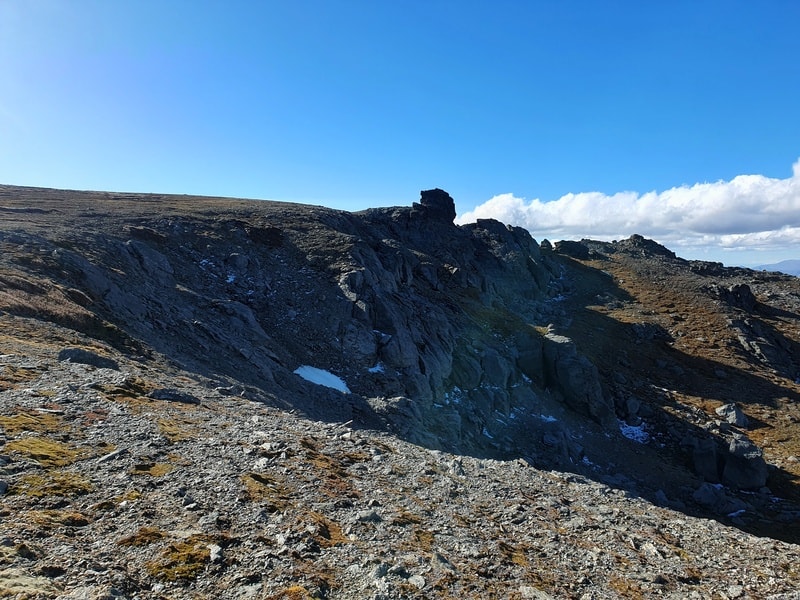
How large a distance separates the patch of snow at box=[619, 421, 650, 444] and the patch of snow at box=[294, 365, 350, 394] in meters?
26.2

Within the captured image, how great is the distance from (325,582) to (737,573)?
9.67m

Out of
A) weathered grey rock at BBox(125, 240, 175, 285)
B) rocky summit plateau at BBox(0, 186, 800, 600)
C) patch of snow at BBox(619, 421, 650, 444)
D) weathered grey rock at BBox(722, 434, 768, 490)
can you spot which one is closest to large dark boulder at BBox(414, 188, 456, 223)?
rocky summit plateau at BBox(0, 186, 800, 600)

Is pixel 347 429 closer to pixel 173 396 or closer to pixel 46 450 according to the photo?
pixel 173 396

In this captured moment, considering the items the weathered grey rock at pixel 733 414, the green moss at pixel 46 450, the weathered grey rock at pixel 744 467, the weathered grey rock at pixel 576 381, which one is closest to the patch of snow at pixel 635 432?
the weathered grey rock at pixel 576 381

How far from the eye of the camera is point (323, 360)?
29609 millimetres

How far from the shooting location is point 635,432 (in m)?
38.9

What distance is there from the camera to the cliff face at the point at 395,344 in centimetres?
2327

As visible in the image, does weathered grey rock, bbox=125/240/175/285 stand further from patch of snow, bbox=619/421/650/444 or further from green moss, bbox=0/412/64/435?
patch of snow, bbox=619/421/650/444

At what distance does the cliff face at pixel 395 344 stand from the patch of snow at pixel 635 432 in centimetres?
17

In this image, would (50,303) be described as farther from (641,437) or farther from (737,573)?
(641,437)

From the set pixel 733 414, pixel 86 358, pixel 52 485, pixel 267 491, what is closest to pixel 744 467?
pixel 733 414

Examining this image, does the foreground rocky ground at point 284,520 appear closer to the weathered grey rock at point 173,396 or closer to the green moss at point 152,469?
the green moss at point 152,469

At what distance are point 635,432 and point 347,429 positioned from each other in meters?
33.1

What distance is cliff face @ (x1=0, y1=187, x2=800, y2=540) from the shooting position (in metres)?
23.3
